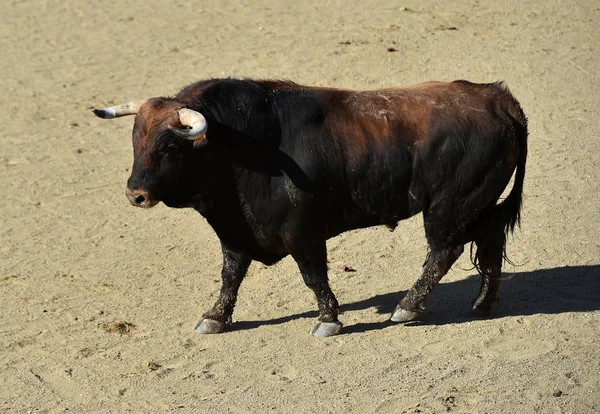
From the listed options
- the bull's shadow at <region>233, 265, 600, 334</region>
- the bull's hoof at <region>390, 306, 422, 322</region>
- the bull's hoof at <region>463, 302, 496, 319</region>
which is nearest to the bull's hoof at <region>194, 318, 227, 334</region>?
the bull's shadow at <region>233, 265, 600, 334</region>

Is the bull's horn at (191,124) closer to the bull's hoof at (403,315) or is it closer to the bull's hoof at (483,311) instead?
the bull's hoof at (403,315)

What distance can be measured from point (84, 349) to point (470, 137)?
345cm

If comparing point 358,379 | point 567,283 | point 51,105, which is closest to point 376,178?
point 358,379

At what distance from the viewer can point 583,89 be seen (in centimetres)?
1416

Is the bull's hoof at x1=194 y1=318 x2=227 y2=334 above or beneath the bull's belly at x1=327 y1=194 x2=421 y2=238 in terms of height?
beneath

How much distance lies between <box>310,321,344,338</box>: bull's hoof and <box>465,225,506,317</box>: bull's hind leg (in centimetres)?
119

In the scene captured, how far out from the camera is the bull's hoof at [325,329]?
8.58 meters

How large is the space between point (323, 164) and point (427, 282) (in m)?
1.29

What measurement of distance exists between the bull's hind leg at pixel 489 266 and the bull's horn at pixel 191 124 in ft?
8.45

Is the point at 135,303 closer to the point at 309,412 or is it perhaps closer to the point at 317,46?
the point at 309,412

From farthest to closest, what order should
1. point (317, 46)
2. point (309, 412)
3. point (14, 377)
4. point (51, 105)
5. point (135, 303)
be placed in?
point (317, 46) < point (51, 105) < point (135, 303) < point (14, 377) < point (309, 412)

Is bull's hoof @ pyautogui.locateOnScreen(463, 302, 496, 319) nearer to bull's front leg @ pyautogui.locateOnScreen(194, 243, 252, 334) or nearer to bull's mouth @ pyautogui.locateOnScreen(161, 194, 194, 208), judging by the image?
bull's front leg @ pyautogui.locateOnScreen(194, 243, 252, 334)

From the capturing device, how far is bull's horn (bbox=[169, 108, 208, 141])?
25.3ft

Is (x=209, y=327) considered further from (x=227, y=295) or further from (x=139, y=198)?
(x=139, y=198)
